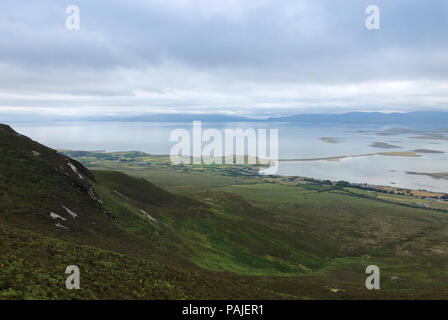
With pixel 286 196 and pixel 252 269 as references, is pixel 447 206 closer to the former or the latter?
pixel 286 196

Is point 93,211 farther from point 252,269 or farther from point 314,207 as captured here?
point 314,207
